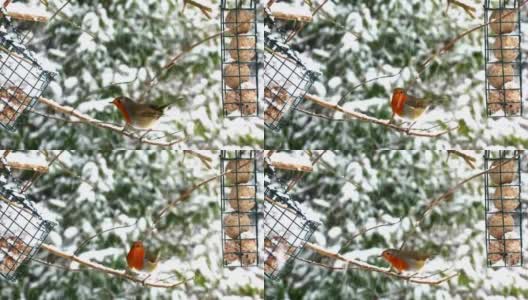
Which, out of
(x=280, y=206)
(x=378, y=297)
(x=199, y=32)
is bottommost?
(x=378, y=297)

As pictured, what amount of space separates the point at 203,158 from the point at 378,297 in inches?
37.6

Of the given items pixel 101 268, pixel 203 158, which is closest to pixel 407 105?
pixel 203 158

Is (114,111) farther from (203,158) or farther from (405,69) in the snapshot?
(405,69)

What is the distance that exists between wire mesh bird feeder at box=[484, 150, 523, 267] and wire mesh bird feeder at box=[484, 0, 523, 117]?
21cm

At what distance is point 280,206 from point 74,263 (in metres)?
0.91

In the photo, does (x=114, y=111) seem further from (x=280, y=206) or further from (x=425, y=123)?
(x=425, y=123)

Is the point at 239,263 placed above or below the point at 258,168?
below

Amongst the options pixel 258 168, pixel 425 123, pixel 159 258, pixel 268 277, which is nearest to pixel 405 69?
pixel 425 123

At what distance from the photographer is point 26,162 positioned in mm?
4051

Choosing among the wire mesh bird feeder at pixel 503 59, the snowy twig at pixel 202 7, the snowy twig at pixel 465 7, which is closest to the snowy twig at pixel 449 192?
the wire mesh bird feeder at pixel 503 59

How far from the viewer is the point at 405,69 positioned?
13.5 ft

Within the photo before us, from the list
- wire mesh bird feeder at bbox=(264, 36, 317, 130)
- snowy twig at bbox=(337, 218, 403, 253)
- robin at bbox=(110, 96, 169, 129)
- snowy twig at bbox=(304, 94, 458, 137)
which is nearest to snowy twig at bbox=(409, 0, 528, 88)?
snowy twig at bbox=(304, 94, 458, 137)

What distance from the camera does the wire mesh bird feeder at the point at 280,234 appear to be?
410cm

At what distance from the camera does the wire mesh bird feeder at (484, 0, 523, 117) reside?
161 inches
